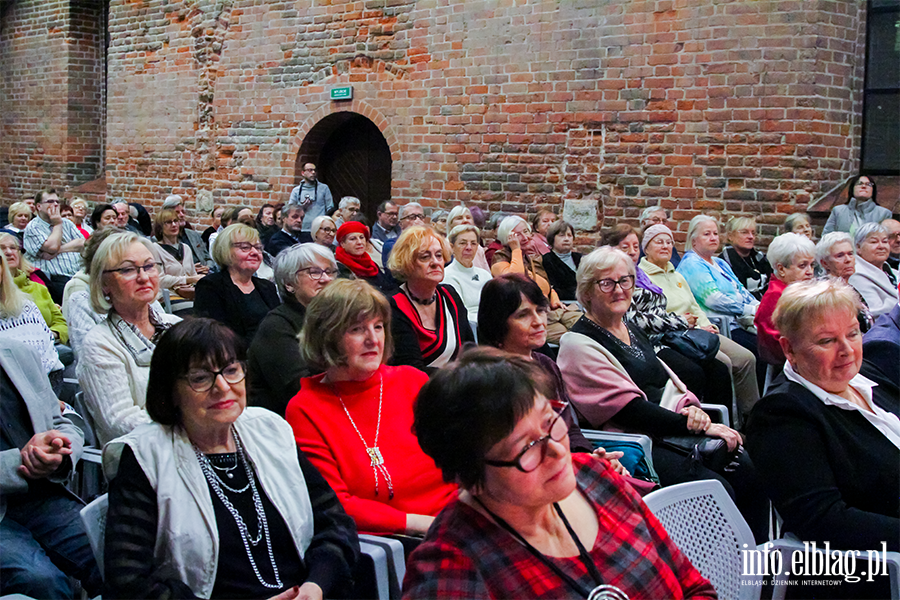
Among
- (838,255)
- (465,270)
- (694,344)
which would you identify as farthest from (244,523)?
(838,255)

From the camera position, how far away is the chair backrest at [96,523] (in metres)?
2.11

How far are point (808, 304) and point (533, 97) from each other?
678 cm

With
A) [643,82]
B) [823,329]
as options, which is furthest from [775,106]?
[823,329]

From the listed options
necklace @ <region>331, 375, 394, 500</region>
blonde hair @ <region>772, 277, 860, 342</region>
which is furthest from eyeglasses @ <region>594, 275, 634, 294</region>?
necklace @ <region>331, 375, 394, 500</region>

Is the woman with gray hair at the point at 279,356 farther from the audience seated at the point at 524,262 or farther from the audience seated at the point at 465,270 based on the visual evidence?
the audience seated at the point at 524,262

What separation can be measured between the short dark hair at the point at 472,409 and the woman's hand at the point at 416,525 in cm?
82

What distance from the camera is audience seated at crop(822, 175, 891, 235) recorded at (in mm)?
7230

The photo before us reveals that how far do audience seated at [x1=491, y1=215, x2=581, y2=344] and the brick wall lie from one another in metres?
2.03

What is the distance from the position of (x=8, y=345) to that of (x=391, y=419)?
1156 millimetres

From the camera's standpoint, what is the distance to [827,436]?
2.43 meters

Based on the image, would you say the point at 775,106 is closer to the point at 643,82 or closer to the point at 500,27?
the point at 643,82

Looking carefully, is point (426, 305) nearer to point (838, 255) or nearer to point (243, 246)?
point (243, 246)

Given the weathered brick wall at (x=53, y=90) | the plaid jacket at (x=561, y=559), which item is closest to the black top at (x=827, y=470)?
the plaid jacket at (x=561, y=559)

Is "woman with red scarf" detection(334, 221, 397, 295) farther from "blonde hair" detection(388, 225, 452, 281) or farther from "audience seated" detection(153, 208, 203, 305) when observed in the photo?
"blonde hair" detection(388, 225, 452, 281)
